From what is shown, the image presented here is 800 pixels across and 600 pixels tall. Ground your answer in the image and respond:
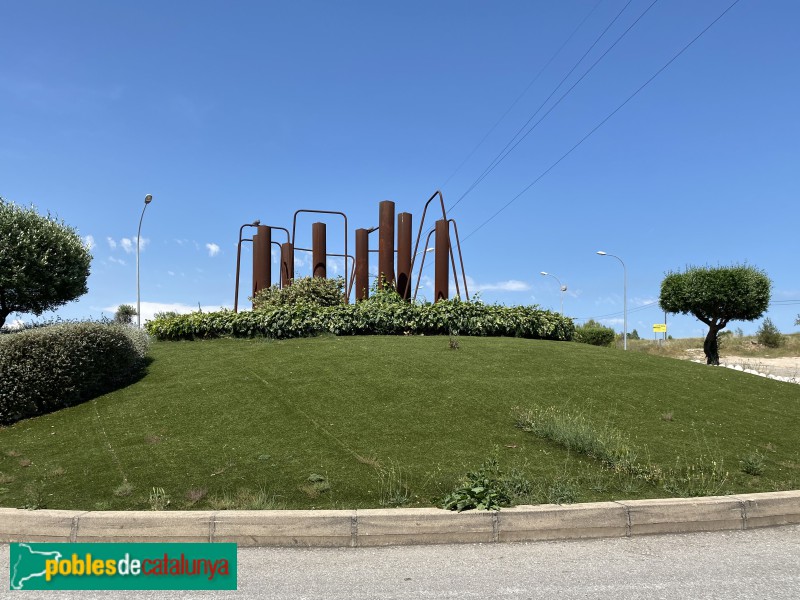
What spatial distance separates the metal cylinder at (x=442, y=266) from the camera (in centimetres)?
1767

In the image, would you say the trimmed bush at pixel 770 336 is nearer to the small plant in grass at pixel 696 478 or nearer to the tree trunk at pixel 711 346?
the tree trunk at pixel 711 346

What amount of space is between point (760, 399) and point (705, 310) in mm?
26212

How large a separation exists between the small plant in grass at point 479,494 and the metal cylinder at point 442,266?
11.7 meters

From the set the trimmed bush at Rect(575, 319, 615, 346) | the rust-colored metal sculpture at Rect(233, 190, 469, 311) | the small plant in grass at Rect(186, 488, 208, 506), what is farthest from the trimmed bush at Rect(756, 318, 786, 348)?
the small plant in grass at Rect(186, 488, 208, 506)

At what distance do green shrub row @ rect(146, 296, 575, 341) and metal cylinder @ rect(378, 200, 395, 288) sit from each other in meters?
2.98

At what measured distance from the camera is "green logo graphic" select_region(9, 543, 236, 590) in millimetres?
4645

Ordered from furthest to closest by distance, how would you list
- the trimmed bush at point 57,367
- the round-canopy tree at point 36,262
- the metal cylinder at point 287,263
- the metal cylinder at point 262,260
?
the round-canopy tree at point 36,262 < the metal cylinder at point 262,260 < the metal cylinder at point 287,263 < the trimmed bush at point 57,367

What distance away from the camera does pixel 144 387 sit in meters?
10.7

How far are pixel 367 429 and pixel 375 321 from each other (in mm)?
7205

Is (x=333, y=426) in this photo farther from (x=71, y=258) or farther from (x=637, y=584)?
(x=71, y=258)

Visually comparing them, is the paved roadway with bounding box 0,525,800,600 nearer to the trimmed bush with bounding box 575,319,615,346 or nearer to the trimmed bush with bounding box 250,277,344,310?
the trimmed bush with bounding box 250,277,344,310

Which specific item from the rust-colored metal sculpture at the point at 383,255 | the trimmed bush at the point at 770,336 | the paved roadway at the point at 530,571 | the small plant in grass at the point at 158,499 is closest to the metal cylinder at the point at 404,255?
the rust-colored metal sculpture at the point at 383,255

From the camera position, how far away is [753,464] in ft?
23.3

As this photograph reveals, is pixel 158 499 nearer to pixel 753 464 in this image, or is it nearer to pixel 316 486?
pixel 316 486
